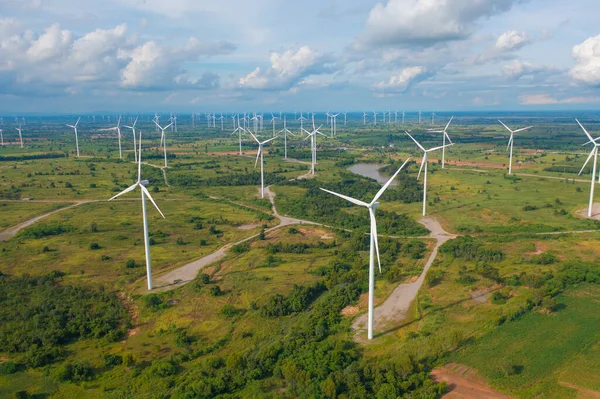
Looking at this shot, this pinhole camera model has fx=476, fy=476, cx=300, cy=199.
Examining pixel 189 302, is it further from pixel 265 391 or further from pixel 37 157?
pixel 37 157

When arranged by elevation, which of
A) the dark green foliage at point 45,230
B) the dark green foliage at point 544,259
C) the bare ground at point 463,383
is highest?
the dark green foliage at point 45,230

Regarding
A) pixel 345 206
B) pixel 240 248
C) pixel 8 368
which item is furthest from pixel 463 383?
pixel 345 206

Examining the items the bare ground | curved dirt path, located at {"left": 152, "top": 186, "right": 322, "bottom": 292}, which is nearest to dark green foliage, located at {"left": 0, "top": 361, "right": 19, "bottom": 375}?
curved dirt path, located at {"left": 152, "top": 186, "right": 322, "bottom": 292}

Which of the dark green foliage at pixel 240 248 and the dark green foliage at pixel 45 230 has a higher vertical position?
the dark green foliage at pixel 45 230

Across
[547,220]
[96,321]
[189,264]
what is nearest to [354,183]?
[547,220]

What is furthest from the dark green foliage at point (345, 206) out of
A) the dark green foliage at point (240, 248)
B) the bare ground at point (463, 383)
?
the bare ground at point (463, 383)

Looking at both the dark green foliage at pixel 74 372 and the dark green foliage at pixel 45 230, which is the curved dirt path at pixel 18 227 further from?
the dark green foliage at pixel 74 372

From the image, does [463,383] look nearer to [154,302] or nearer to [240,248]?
[154,302]
